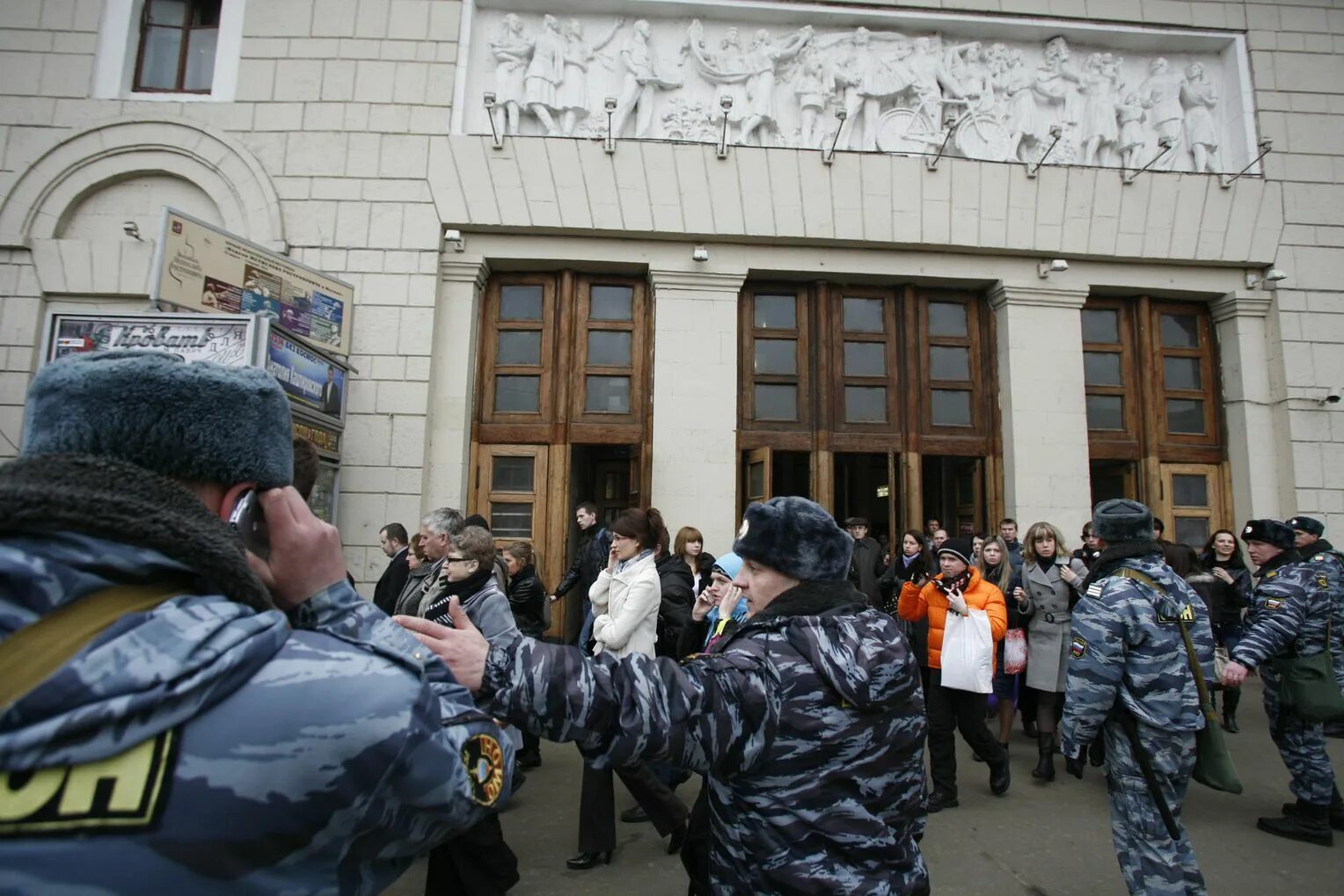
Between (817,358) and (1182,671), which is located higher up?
(817,358)

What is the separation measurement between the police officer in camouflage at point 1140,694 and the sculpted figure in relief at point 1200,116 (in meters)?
9.55

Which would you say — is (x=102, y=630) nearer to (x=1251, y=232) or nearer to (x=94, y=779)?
(x=94, y=779)

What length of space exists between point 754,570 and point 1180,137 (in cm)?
1197

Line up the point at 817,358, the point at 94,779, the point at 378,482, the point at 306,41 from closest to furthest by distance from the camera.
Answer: the point at 94,779 < the point at 378,482 < the point at 306,41 < the point at 817,358

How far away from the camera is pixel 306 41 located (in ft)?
31.6

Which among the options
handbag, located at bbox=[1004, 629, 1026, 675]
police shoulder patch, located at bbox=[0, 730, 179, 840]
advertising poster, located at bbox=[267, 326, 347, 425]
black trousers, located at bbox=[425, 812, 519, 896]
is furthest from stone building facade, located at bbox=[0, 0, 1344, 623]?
police shoulder patch, located at bbox=[0, 730, 179, 840]

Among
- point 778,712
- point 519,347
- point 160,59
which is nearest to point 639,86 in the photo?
point 519,347

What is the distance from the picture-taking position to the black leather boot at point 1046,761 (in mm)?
5633

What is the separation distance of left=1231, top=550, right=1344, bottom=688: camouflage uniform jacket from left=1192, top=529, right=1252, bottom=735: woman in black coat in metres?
2.35

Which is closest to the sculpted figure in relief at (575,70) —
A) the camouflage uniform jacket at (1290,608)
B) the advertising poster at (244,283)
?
the advertising poster at (244,283)

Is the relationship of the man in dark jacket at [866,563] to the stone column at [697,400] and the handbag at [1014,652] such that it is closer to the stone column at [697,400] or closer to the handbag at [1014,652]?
the handbag at [1014,652]

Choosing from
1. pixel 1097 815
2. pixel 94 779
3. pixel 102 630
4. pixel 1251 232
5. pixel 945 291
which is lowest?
pixel 1097 815

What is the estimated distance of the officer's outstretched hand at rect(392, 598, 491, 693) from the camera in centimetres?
140

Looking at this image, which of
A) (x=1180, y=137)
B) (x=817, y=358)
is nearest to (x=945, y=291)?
(x=817, y=358)
